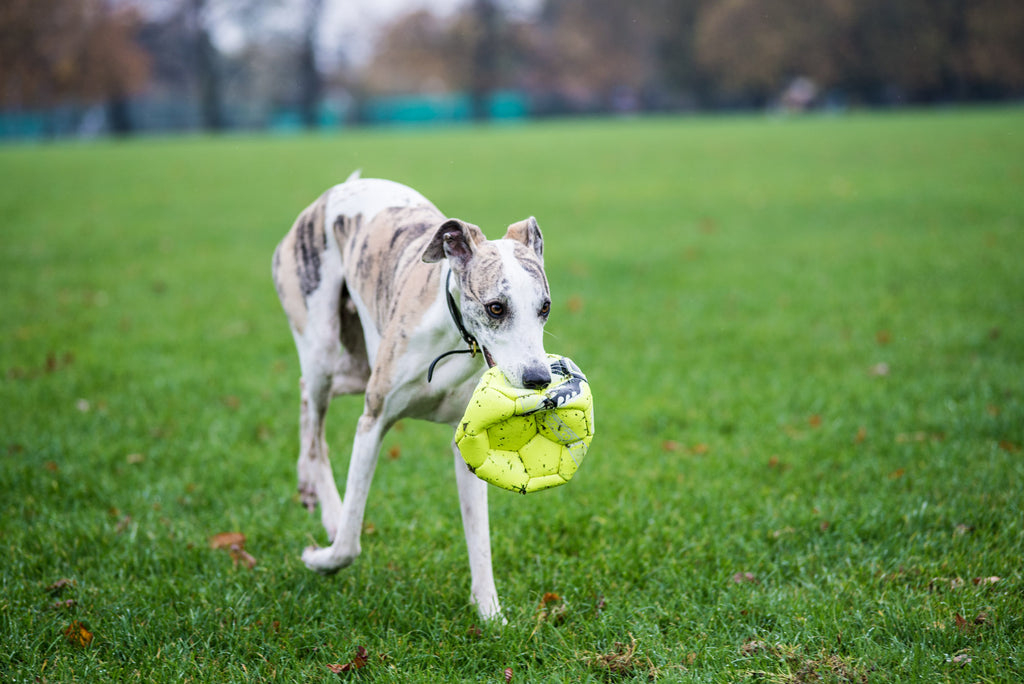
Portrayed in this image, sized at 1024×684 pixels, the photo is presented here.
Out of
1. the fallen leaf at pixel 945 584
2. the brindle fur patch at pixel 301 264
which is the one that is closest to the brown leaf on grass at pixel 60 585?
the brindle fur patch at pixel 301 264

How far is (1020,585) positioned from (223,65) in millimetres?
81302

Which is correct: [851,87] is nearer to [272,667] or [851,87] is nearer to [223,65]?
[223,65]

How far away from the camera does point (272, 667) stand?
133 inches

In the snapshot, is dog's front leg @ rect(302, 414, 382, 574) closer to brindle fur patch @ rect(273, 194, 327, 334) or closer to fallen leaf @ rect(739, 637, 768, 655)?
brindle fur patch @ rect(273, 194, 327, 334)

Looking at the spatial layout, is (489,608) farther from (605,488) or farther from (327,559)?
(605,488)

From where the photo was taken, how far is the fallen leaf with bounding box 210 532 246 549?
440 centimetres

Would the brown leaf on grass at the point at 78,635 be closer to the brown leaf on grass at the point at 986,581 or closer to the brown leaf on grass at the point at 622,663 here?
the brown leaf on grass at the point at 622,663

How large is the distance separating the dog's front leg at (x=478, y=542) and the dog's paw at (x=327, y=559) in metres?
0.52

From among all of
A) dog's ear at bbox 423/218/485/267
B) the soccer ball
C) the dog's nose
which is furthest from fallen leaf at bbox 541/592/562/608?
dog's ear at bbox 423/218/485/267

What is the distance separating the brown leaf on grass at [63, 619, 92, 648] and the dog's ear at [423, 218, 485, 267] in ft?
6.69

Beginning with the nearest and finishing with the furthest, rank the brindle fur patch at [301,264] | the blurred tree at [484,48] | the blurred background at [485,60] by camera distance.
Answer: the brindle fur patch at [301,264], the blurred background at [485,60], the blurred tree at [484,48]

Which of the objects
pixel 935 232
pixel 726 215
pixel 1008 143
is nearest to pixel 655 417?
pixel 935 232

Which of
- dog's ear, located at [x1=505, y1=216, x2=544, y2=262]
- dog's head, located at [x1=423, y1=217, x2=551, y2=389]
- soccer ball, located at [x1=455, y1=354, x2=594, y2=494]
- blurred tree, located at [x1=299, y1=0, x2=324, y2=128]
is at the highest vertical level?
Answer: dog's ear, located at [x1=505, y1=216, x2=544, y2=262]

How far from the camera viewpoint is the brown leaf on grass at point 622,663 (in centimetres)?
330
